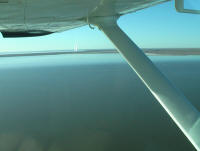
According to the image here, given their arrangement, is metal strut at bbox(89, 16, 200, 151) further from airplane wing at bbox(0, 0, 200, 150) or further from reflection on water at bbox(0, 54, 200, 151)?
reflection on water at bbox(0, 54, 200, 151)

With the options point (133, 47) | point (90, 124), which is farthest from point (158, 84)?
point (90, 124)

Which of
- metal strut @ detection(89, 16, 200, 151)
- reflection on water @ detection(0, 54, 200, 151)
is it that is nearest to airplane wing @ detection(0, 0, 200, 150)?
metal strut @ detection(89, 16, 200, 151)

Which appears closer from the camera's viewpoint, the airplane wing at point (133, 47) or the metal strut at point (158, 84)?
the airplane wing at point (133, 47)

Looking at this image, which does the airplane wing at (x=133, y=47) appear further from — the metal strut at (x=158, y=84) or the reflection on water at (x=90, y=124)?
the reflection on water at (x=90, y=124)

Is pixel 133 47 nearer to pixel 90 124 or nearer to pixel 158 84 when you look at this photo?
pixel 158 84

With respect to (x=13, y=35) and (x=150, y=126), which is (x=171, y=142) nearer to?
(x=150, y=126)

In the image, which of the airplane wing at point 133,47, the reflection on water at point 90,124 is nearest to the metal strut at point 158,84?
the airplane wing at point 133,47

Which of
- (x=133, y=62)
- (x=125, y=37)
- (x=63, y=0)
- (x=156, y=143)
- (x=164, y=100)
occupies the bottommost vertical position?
(x=156, y=143)

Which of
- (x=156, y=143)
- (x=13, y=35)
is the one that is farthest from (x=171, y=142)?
(x=13, y=35)
